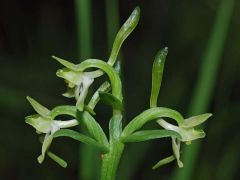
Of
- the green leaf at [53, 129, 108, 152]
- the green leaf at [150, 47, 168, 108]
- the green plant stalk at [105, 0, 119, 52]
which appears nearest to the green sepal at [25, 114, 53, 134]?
the green leaf at [53, 129, 108, 152]

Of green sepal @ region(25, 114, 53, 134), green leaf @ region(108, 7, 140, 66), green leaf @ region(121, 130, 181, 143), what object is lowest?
green leaf @ region(121, 130, 181, 143)

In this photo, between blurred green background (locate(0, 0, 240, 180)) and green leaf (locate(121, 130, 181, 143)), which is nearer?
green leaf (locate(121, 130, 181, 143))

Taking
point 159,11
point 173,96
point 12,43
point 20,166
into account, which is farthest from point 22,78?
point 159,11

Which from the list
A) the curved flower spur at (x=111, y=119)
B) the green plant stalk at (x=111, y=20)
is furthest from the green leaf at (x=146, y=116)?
the green plant stalk at (x=111, y=20)

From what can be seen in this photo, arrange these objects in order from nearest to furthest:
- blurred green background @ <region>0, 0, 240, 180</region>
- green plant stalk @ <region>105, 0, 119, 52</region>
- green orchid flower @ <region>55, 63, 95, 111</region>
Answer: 1. green orchid flower @ <region>55, 63, 95, 111</region>
2. green plant stalk @ <region>105, 0, 119, 52</region>
3. blurred green background @ <region>0, 0, 240, 180</region>

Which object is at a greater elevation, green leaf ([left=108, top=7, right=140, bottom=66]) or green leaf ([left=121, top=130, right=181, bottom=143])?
green leaf ([left=108, top=7, right=140, bottom=66])

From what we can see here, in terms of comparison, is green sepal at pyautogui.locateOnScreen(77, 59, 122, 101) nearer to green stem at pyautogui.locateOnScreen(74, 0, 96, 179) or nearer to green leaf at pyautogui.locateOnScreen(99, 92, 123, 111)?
green leaf at pyautogui.locateOnScreen(99, 92, 123, 111)

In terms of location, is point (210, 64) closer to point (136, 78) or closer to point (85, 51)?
point (85, 51)

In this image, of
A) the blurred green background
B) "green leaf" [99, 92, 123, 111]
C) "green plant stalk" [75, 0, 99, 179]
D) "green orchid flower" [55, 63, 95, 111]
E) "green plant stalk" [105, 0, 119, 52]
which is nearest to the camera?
"green leaf" [99, 92, 123, 111]

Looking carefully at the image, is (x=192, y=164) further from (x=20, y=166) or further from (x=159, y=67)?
(x=20, y=166)
